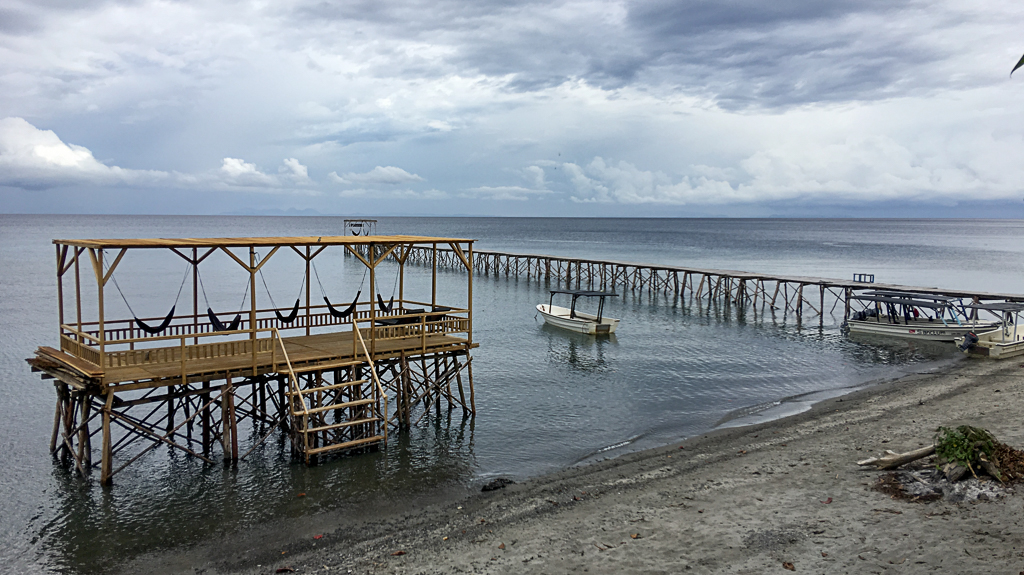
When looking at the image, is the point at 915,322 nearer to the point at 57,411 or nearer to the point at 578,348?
the point at 578,348

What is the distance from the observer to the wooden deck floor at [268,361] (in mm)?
13289

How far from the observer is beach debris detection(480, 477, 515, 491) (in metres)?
13.4

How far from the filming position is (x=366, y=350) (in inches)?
622

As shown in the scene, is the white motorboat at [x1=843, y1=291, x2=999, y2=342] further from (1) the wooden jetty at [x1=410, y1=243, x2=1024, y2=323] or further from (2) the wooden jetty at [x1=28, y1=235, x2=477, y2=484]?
(2) the wooden jetty at [x1=28, y1=235, x2=477, y2=484]

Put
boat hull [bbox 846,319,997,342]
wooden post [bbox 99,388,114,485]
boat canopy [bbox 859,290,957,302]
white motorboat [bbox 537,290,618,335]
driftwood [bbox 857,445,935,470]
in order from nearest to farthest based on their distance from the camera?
driftwood [bbox 857,445,935,470]
wooden post [bbox 99,388,114,485]
boat hull [bbox 846,319,997,342]
boat canopy [bbox 859,290,957,302]
white motorboat [bbox 537,290,618,335]

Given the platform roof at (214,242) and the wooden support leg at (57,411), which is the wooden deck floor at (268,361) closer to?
the wooden support leg at (57,411)

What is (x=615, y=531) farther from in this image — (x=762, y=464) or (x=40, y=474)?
(x=40, y=474)

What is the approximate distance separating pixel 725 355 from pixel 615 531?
17890 millimetres

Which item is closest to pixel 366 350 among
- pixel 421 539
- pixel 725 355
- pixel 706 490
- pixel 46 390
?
pixel 421 539

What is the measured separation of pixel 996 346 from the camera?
2548 centimetres

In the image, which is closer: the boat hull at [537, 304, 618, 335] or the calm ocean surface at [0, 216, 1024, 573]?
the calm ocean surface at [0, 216, 1024, 573]

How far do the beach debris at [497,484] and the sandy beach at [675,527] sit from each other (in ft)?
0.70

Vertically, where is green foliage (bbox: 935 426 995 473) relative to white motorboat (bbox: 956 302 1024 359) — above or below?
above

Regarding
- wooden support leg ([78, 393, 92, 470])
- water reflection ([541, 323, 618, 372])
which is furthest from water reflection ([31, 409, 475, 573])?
water reflection ([541, 323, 618, 372])
